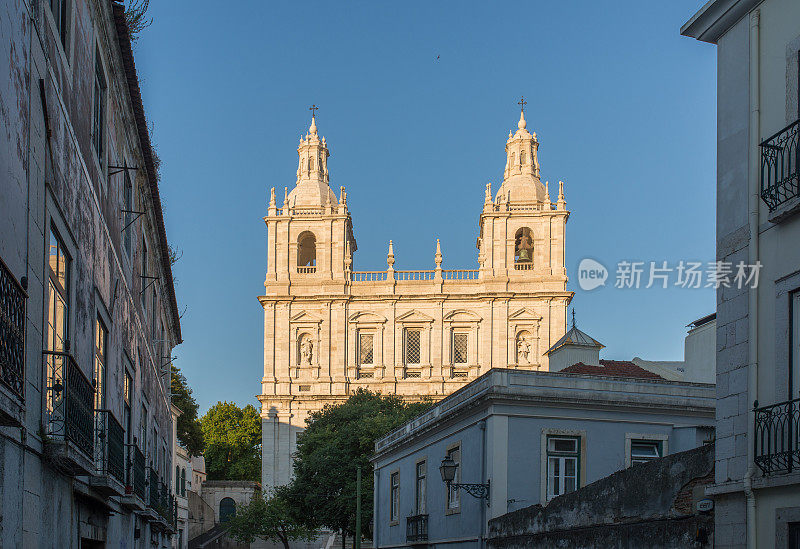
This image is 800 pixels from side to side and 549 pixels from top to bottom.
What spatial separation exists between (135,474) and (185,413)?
4707 centimetres

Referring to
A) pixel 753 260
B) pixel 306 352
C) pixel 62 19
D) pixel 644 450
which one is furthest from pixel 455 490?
pixel 306 352

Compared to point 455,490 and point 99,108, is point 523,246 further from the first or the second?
point 99,108

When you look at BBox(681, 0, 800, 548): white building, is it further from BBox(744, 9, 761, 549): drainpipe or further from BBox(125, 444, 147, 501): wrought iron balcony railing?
BBox(125, 444, 147, 501): wrought iron balcony railing

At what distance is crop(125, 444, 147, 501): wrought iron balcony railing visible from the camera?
46.9 feet

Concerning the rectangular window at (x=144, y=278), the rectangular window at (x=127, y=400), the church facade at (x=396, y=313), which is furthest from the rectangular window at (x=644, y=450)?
the church facade at (x=396, y=313)

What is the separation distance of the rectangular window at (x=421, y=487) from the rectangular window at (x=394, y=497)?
2373mm

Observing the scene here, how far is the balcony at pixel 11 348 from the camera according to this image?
6.61 metres

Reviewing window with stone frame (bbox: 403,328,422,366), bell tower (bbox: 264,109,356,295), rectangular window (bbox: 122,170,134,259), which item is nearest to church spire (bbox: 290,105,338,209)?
bell tower (bbox: 264,109,356,295)

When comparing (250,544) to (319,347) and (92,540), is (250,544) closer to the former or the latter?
(319,347)

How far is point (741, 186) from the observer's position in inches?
417

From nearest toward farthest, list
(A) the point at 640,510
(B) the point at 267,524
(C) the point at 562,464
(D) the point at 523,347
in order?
(A) the point at 640,510 → (C) the point at 562,464 → (B) the point at 267,524 → (D) the point at 523,347

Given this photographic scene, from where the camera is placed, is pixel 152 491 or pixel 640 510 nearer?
pixel 640 510

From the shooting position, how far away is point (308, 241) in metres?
76.5

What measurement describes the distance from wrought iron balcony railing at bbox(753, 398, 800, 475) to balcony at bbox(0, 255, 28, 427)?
6.59m
